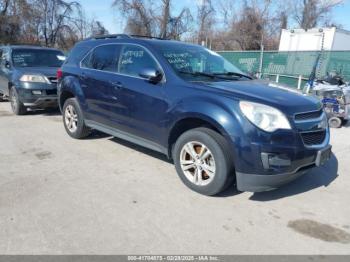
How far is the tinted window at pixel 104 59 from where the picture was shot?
5.24 m

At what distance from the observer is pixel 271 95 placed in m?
3.90

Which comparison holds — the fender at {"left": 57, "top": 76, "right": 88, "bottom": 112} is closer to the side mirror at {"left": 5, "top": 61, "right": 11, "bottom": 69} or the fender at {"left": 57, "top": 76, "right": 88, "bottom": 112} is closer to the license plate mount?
the side mirror at {"left": 5, "top": 61, "right": 11, "bottom": 69}

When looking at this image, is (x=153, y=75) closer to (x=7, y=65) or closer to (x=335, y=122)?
(x=335, y=122)

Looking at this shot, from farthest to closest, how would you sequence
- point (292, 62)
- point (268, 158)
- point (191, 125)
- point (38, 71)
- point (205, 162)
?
1. point (292, 62)
2. point (38, 71)
3. point (191, 125)
4. point (205, 162)
5. point (268, 158)

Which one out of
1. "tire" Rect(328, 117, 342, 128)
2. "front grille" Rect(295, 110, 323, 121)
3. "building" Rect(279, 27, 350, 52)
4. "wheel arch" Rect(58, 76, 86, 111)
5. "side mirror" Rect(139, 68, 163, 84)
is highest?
"building" Rect(279, 27, 350, 52)

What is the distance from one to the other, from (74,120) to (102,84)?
4.40ft

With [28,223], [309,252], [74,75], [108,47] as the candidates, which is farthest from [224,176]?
[74,75]

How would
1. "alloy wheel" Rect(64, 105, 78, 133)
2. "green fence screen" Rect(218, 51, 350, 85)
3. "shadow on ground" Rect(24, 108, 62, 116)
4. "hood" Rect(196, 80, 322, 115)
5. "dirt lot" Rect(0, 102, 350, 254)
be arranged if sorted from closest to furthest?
"dirt lot" Rect(0, 102, 350, 254)
"hood" Rect(196, 80, 322, 115)
"alloy wheel" Rect(64, 105, 78, 133)
"shadow on ground" Rect(24, 108, 62, 116)
"green fence screen" Rect(218, 51, 350, 85)

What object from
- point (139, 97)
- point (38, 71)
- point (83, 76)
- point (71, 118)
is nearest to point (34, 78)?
point (38, 71)

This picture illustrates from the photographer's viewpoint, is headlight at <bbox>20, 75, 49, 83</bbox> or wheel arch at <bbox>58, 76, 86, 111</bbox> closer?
wheel arch at <bbox>58, 76, 86, 111</bbox>

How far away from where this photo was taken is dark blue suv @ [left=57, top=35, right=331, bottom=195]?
141 inches

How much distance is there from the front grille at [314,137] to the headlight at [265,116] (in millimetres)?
307

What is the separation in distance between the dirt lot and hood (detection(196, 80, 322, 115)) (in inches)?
42.6

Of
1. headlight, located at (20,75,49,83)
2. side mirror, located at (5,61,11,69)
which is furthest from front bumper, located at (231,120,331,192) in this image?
side mirror, located at (5,61,11,69)
